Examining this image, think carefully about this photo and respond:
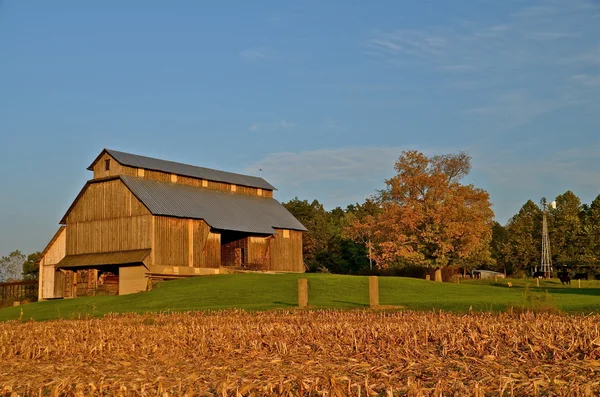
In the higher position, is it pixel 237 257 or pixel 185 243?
pixel 185 243

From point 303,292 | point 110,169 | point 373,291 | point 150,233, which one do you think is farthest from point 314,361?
point 110,169

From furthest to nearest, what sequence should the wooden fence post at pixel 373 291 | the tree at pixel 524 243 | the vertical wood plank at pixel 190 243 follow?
the tree at pixel 524 243 → the vertical wood plank at pixel 190 243 → the wooden fence post at pixel 373 291

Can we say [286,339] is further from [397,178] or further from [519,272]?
[519,272]

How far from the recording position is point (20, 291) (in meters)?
69.5

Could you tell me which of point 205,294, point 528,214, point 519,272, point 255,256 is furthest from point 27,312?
point 528,214

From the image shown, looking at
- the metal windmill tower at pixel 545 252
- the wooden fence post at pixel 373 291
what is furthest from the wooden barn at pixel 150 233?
the metal windmill tower at pixel 545 252

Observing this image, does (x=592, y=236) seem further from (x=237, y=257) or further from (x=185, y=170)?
(x=185, y=170)

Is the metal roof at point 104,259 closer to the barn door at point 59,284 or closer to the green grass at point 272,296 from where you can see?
the barn door at point 59,284

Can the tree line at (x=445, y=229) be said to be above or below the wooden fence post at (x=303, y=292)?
above

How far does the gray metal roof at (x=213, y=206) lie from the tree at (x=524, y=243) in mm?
39207

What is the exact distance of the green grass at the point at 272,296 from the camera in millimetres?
36719

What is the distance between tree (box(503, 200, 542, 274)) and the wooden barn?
131 feet

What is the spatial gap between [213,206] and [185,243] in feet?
21.2

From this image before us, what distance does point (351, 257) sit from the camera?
10069 cm
